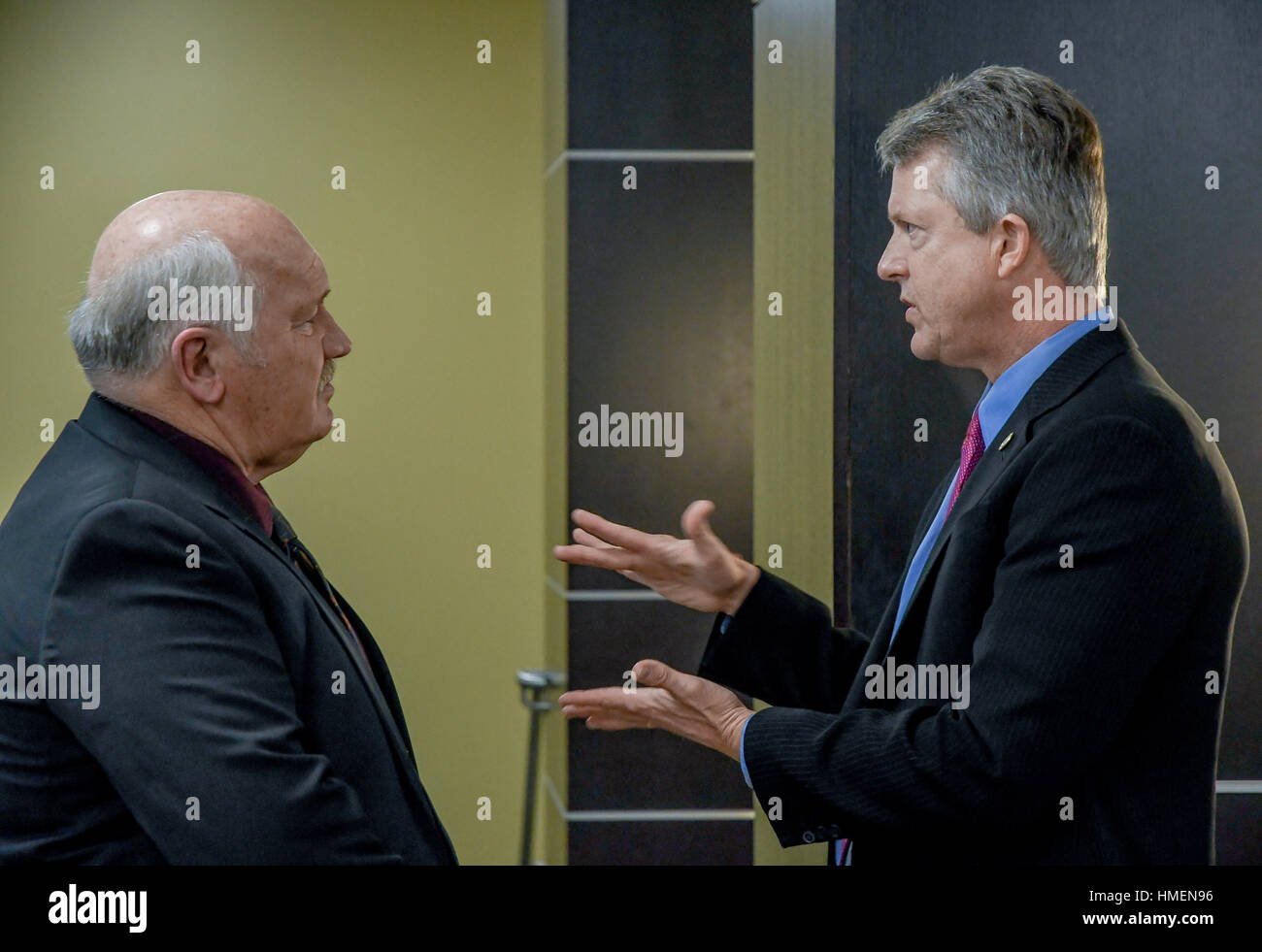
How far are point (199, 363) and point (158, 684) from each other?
38 centimetres

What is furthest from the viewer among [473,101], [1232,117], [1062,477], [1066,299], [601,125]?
[473,101]

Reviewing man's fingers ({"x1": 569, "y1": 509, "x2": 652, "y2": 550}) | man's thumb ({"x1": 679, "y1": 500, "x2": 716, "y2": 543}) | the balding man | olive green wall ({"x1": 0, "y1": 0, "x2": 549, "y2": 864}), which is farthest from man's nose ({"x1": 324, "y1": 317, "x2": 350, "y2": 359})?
olive green wall ({"x1": 0, "y1": 0, "x2": 549, "y2": 864})

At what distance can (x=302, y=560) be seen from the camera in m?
1.47

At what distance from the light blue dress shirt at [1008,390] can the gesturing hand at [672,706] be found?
40 mm

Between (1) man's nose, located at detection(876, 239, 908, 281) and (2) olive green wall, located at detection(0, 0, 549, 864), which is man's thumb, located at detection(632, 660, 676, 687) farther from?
(2) olive green wall, located at detection(0, 0, 549, 864)

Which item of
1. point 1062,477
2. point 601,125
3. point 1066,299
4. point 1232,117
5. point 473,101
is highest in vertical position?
point 473,101

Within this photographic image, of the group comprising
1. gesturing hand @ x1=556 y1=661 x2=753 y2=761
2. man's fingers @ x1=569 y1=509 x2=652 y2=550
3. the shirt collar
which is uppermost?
the shirt collar

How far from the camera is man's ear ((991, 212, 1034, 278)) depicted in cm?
125

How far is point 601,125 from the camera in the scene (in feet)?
10.8

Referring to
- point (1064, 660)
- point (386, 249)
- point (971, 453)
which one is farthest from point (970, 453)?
point (386, 249)

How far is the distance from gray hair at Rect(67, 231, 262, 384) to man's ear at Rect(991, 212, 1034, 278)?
2.63 feet

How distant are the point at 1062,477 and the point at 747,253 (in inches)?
89.8
